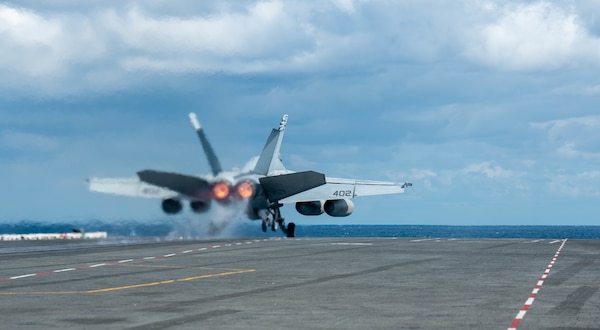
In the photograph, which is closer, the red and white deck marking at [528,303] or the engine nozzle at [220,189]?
the red and white deck marking at [528,303]

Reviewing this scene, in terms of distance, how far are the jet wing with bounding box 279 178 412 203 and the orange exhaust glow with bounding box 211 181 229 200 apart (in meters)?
9.22

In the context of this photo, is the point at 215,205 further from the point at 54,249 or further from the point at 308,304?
the point at 308,304

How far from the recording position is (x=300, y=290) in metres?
29.3

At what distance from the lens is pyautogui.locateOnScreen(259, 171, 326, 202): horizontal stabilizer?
68812 mm

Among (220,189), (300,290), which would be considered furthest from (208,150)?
(300,290)

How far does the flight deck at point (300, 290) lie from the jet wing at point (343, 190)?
2461 centimetres

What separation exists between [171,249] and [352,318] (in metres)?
34.8

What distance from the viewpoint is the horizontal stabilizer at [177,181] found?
2403 inches

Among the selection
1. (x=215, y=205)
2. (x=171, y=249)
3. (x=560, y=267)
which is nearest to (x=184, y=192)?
(x=215, y=205)

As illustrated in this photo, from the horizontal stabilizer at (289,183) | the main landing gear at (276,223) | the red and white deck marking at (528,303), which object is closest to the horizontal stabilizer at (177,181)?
the horizontal stabilizer at (289,183)

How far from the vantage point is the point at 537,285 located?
30938 mm

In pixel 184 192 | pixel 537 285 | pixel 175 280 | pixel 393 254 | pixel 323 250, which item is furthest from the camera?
pixel 184 192

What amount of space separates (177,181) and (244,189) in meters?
5.77

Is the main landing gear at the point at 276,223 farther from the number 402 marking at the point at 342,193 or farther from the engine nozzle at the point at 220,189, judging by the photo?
the engine nozzle at the point at 220,189
